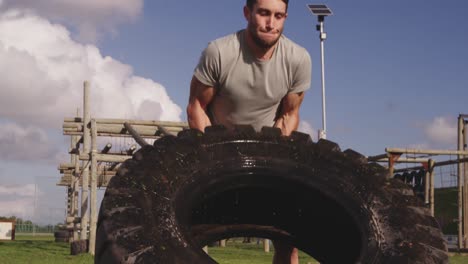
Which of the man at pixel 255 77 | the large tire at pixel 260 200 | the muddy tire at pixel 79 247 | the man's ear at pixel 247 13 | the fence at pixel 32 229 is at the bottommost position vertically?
the fence at pixel 32 229

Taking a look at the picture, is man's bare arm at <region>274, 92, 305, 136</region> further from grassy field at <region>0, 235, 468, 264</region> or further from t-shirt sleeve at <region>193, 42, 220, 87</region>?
grassy field at <region>0, 235, 468, 264</region>

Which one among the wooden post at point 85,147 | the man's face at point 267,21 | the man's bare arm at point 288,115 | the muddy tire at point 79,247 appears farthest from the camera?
the wooden post at point 85,147

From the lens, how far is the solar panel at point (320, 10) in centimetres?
1805

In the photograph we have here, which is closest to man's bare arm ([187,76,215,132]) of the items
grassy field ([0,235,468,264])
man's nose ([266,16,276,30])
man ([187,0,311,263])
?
man ([187,0,311,263])

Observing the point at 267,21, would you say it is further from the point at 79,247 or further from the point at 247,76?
the point at 79,247

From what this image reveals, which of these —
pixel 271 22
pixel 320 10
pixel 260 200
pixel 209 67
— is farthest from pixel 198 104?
pixel 320 10

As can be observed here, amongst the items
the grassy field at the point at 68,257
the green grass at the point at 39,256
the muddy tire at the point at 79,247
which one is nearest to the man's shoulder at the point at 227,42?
the grassy field at the point at 68,257

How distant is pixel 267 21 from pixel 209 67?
15.0 inches

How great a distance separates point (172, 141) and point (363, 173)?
824mm

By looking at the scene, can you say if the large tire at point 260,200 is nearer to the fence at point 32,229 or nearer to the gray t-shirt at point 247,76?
the gray t-shirt at point 247,76

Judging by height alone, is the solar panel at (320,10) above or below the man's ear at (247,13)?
above

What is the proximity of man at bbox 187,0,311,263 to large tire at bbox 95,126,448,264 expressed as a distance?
56cm

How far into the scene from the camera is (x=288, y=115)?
3.83 m

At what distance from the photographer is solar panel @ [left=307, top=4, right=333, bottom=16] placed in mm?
18047
